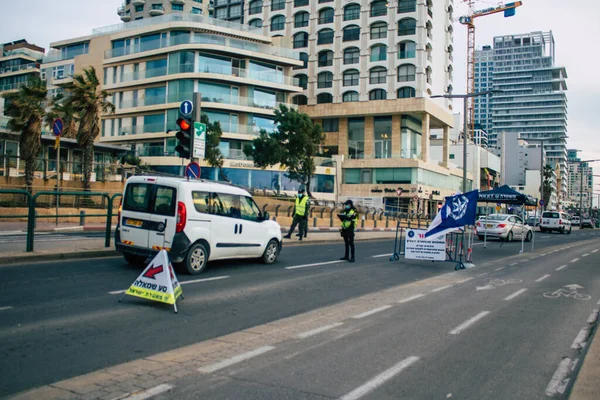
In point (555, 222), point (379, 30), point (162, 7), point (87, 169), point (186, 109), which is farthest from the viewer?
point (162, 7)

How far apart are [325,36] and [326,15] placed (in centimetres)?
264

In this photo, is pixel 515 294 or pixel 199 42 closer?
pixel 515 294

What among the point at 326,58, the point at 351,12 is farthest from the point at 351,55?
the point at 351,12

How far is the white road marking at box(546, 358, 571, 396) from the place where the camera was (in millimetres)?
4902

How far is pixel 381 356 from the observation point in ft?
19.0

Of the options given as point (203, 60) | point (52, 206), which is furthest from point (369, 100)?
point (52, 206)

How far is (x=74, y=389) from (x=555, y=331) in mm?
5981

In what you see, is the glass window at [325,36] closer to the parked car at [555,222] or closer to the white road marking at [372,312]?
the parked car at [555,222]

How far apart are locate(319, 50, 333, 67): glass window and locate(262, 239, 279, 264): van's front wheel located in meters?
57.9

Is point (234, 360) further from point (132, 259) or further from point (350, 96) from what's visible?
point (350, 96)

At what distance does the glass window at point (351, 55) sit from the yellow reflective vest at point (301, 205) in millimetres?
51220

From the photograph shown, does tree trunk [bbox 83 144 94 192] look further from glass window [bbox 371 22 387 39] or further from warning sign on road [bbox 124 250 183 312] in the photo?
glass window [bbox 371 22 387 39]

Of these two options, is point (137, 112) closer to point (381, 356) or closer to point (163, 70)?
point (163, 70)

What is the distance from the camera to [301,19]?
69.8m
